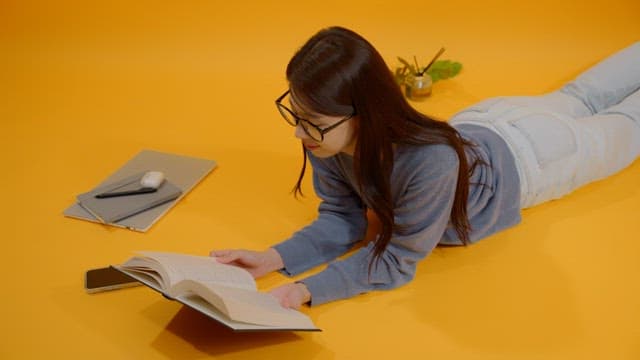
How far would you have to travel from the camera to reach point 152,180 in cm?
174

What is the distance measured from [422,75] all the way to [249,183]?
0.76m

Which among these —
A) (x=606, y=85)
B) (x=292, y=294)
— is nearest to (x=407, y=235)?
(x=292, y=294)

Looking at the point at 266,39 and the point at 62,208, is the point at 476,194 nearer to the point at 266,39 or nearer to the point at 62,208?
the point at 62,208

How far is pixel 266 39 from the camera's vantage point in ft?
8.34

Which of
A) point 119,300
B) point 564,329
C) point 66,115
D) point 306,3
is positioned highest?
point 306,3

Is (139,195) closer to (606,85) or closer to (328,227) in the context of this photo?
(328,227)

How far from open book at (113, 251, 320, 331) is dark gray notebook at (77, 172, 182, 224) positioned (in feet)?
1.26

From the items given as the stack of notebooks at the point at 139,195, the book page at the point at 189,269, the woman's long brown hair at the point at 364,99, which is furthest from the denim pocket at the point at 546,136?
the stack of notebooks at the point at 139,195

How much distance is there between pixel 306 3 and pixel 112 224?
1353 mm

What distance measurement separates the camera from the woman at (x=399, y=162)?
3.94 feet

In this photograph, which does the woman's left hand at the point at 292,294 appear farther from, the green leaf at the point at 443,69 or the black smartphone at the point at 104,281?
the green leaf at the point at 443,69

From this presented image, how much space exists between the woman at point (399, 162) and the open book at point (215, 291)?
0.24ft

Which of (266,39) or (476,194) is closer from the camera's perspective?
(476,194)

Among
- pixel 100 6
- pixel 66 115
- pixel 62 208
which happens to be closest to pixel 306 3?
pixel 100 6
